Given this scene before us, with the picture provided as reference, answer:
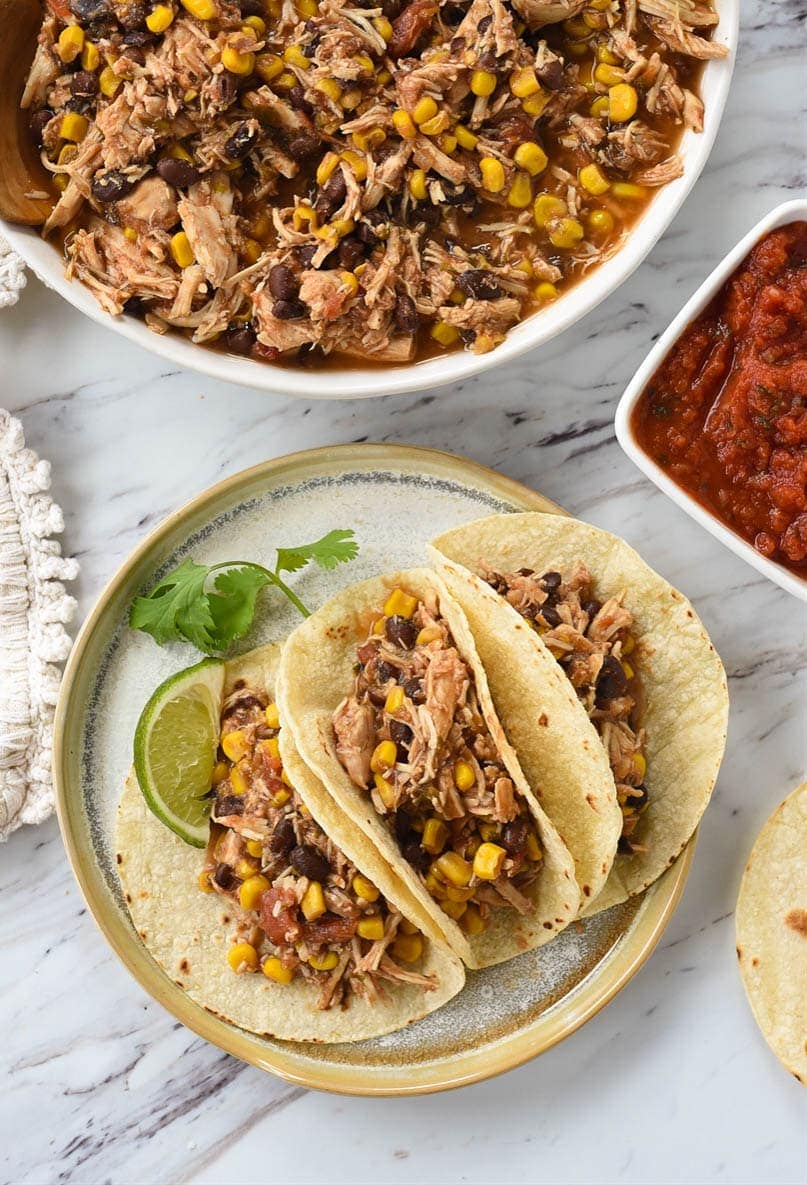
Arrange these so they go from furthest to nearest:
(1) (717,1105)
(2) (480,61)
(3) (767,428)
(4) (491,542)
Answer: (1) (717,1105) → (4) (491,542) → (3) (767,428) → (2) (480,61)

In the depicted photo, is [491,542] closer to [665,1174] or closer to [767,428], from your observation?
[767,428]

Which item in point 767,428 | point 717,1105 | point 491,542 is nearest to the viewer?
point 767,428

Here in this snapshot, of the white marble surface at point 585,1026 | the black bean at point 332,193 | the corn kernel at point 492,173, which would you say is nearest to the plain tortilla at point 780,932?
the white marble surface at point 585,1026

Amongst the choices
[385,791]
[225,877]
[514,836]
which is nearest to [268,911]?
[225,877]

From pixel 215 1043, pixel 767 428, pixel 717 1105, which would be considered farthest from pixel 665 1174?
pixel 767 428

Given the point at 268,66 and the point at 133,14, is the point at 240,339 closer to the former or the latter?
the point at 268,66

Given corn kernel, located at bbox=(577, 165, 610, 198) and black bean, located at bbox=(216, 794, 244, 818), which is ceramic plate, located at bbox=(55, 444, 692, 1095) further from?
corn kernel, located at bbox=(577, 165, 610, 198)
